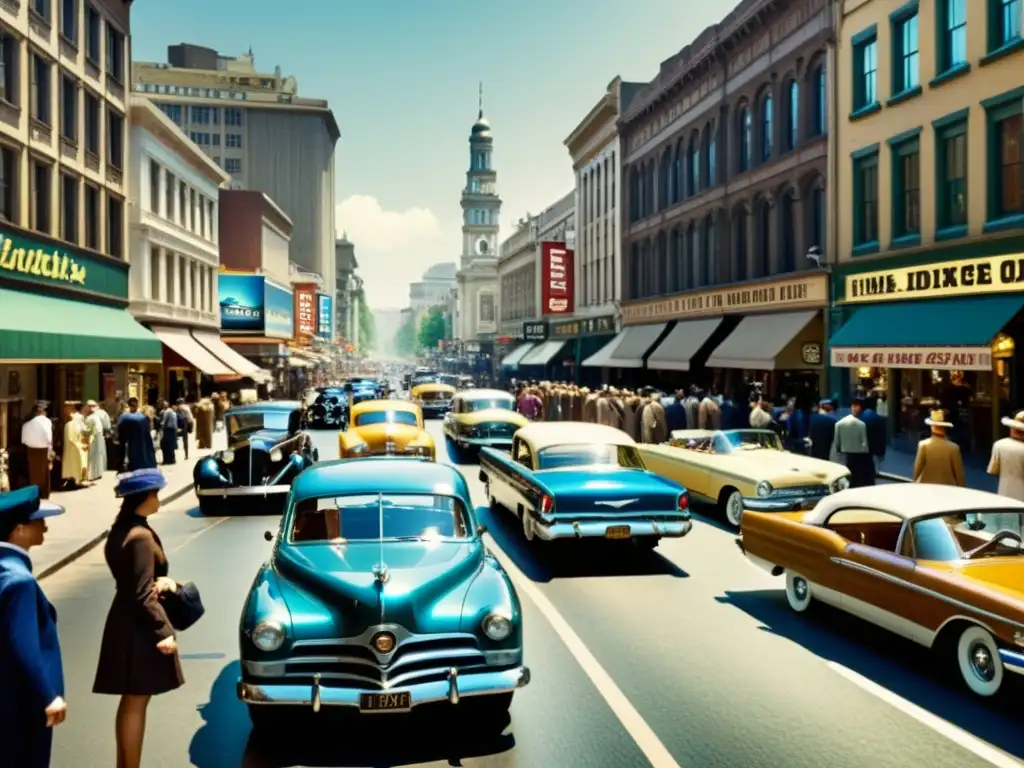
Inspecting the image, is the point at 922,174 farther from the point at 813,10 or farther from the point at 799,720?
the point at 799,720

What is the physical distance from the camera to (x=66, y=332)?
24609mm

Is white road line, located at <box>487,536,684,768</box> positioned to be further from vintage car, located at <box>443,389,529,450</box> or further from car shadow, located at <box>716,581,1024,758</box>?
vintage car, located at <box>443,389,529,450</box>

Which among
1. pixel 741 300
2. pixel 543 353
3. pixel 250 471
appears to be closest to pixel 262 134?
pixel 543 353

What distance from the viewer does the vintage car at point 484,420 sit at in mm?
25391

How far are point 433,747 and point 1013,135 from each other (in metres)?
20.4

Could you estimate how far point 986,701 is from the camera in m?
7.05

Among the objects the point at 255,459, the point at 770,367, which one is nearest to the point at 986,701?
the point at 255,459

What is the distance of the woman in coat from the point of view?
5246mm

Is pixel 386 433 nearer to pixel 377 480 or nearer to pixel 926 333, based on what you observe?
pixel 377 480

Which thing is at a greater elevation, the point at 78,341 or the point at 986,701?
the point at 78,341

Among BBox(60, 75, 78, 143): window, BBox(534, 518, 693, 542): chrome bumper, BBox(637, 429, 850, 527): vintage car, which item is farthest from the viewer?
BBox(60, 75, 78, 143): window

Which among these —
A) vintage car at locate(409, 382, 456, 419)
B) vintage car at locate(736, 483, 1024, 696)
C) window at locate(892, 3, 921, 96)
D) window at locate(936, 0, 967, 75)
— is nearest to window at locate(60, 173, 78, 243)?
vintage car at locate(409, 382, 456, 419)

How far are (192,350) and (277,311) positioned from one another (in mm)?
20673

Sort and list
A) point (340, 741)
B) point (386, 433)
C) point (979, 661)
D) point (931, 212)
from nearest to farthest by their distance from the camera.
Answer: point (340, 741)
point (979, 661)
point (386, 433)
point (931, 212)
